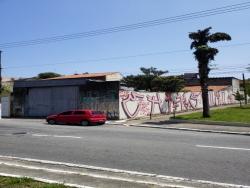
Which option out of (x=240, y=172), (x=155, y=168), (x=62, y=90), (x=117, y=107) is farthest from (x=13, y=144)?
(x=62, y=90)

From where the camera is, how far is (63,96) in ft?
128

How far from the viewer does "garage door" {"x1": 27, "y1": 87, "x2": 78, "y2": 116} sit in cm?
3825

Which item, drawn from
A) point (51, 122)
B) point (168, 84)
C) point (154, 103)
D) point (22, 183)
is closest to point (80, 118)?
point (51, 122)

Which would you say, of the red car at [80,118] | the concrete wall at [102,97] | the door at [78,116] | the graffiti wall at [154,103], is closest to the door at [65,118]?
the red car at [80,118]

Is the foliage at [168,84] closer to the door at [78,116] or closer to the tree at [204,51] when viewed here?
the tree at [204,51]

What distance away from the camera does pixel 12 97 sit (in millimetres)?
43125

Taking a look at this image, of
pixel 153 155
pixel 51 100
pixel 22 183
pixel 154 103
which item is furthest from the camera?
pixel 51 100

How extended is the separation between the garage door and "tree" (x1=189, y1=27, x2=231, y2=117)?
12832 millimetres

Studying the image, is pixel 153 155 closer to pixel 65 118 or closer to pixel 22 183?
pixel 22 183

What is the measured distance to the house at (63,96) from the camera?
35.5 metres

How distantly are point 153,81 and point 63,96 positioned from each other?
86.6 ft

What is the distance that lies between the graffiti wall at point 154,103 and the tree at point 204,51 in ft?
10.5

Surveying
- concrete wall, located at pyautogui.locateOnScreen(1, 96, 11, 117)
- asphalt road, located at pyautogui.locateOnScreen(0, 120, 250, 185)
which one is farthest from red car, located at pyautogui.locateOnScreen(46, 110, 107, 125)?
concrete wall, located at pyautogui.locateOnScreen(1, 96, 11, 117)

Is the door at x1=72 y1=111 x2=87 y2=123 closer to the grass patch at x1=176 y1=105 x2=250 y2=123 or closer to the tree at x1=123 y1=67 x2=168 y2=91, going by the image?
the grass patch at x1=176 y1=105 x2=250 y2=123
